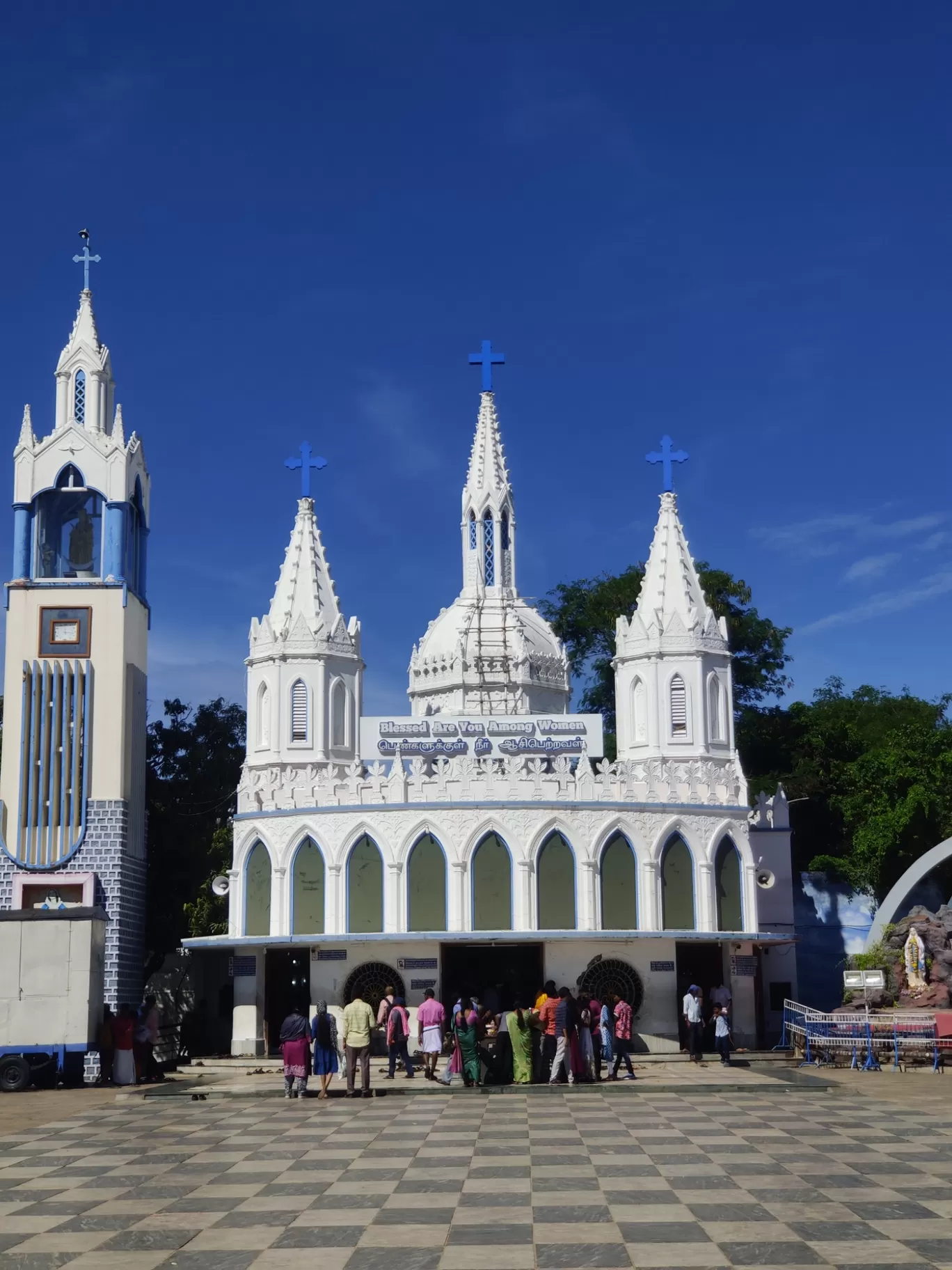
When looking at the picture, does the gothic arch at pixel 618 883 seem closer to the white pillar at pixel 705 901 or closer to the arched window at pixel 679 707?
the white pillar at pixel 705 901

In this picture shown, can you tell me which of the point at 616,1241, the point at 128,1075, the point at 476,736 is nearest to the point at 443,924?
the point at 476,736

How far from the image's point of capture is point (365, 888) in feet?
109

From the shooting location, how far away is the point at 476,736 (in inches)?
1407

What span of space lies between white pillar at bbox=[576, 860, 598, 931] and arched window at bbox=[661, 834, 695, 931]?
1.62 metres

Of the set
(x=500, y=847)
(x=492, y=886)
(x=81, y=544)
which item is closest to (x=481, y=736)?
(x=500, y=847)

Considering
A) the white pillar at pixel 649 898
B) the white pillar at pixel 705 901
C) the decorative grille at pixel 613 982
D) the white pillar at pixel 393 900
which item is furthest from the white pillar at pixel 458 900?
the white pillar at pixel 705 901

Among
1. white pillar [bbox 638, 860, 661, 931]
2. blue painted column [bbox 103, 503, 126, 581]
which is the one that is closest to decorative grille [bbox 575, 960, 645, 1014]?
white pillar [bbox 638, 860, 661, 931]

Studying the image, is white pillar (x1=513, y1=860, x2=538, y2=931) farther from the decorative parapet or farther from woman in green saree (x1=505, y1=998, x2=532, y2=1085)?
woman in green saree (x1=505, y1=998, x2=532, y2=1085)

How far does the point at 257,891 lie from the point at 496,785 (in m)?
6.25

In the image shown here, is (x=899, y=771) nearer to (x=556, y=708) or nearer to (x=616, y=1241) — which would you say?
(x=556, y=708)

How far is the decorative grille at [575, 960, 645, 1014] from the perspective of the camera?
→ 32.7 metres

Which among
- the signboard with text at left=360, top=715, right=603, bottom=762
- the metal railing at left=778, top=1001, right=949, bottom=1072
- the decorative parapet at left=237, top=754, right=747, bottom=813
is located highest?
the signboard with text at left=360, top=715, right=603, bottom=762

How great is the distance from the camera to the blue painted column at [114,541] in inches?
1443

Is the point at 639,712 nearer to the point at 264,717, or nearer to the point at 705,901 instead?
the point at 705,901
